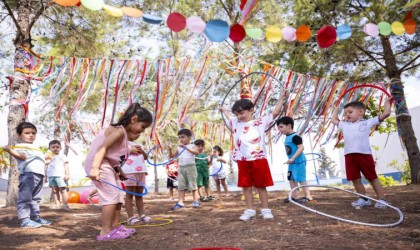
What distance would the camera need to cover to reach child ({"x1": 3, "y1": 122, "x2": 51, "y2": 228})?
4.14 meters

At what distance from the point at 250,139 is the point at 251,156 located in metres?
0.18

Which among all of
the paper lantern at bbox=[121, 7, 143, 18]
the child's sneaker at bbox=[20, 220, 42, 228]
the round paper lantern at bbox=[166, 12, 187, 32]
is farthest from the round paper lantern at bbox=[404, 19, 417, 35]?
the child's sneaker at bbox=[20, 220, 42, 228]

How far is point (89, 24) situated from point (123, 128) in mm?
5792

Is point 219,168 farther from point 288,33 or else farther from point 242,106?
point 242,106

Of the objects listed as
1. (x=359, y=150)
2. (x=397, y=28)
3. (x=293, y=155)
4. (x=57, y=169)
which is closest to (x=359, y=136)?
(x=359, y=150)

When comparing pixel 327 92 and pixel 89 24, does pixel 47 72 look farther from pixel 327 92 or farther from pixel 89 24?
pixel 327 92

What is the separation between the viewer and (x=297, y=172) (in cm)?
520

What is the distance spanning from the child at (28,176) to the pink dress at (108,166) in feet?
4.72

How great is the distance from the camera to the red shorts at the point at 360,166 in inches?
167

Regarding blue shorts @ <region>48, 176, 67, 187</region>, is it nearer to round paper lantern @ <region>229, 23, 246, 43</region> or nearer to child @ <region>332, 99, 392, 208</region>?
round paper lantern @ <region>229, 23, 246, 43</region>

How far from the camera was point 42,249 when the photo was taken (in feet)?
9.36

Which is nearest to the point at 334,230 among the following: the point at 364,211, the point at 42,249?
the point at 364,211

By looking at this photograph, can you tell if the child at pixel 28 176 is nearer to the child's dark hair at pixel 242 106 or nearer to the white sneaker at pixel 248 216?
the white sneaker at pixel 248 216

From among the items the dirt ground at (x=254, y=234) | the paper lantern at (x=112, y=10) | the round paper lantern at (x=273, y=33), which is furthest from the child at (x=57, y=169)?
the round paper lantern at (x=273, y=33)
